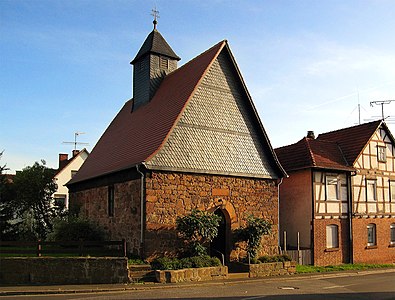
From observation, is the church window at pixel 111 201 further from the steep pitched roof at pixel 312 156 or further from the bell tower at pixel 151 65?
the steep pitched roof at pixel 312 156

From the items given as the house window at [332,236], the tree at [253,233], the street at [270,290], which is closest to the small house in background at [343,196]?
the house window at [332,236]

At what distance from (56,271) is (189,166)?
7128 millimetres

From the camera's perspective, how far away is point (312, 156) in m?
27.4

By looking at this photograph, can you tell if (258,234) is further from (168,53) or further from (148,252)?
(168,53)

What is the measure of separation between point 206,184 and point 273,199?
4399 millimetres

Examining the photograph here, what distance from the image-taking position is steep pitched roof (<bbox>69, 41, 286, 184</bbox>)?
70.6 feet

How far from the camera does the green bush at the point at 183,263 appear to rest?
18.6 meters

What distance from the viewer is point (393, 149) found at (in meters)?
31.4

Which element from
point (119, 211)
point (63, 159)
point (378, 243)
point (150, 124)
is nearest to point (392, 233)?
point (378, 243)

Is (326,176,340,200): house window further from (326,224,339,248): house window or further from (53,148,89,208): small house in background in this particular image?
(53,148,89,208): small house in background

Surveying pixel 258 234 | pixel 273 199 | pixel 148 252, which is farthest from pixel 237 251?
pixel 148 252

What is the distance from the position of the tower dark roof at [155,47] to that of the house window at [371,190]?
560 inches

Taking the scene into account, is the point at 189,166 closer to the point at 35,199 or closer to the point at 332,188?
the point at 332,188

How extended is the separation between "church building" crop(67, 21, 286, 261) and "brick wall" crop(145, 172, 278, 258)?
4cm
